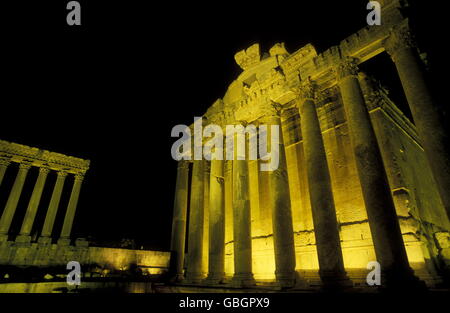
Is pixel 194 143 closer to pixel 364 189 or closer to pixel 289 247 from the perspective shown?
pixel 289 247

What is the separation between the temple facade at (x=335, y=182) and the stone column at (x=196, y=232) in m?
0.08

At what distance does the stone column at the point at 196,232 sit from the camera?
1789cm

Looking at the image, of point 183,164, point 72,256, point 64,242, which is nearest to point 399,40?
point 183,164

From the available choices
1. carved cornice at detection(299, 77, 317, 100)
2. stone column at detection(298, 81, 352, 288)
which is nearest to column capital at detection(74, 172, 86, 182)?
stone column at detection(298, 81, 352, 288)

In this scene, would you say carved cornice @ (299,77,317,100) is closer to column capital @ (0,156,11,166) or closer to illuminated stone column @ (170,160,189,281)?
illuminated stone column @ (170,160,189,281)

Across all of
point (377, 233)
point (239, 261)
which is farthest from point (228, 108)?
point (377, 233)

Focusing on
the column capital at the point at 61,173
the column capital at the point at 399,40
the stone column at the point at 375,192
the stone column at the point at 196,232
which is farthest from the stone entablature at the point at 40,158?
the column capital at the point at 399,40

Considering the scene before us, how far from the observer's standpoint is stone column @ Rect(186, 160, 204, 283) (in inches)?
704

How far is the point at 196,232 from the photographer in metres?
19.0

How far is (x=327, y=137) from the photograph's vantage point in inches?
648

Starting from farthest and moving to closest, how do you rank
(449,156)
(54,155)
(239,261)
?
1. (54,155)
2. (239,261)
3. (449,156)

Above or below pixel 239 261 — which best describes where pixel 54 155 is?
above

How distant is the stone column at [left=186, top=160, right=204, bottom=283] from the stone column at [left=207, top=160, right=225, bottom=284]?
1969mm

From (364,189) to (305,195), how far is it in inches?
232
